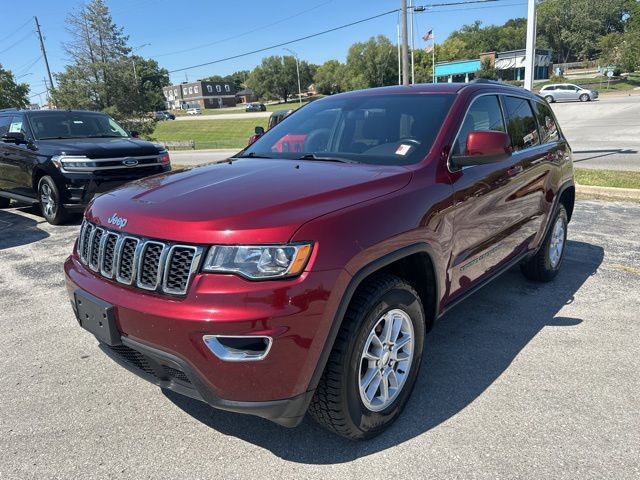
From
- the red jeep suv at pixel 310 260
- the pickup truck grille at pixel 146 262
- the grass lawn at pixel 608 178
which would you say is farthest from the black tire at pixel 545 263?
the grass lawn at pixel 608 178

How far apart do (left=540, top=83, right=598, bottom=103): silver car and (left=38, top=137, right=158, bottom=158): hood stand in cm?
4186

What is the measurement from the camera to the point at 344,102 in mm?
3963

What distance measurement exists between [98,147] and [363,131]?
18.2 ft

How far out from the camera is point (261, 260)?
7.10 feet

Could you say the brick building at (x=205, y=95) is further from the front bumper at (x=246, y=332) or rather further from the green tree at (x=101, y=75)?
the front bumper at (x=246, y=332)

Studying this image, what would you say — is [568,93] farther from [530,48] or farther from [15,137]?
[15,137]

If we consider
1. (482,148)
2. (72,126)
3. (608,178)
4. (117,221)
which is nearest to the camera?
(117,221)

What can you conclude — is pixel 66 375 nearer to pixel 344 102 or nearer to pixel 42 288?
pixel 42 288

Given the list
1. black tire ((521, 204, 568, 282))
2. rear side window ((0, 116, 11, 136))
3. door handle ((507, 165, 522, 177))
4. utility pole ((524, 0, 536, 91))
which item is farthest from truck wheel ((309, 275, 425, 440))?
utility pole ((524, 0, 536, 91))

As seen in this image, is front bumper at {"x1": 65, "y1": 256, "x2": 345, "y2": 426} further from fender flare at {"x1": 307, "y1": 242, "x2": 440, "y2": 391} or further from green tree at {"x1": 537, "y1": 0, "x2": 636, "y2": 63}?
green tree at {"x1": 537, "y1": 0, "x2": 636, "y2": 63}

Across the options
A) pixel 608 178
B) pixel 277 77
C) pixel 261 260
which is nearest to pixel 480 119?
pixel 261 260

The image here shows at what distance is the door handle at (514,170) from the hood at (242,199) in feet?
4.22

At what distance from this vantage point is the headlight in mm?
2150

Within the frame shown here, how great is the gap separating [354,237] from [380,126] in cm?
142
